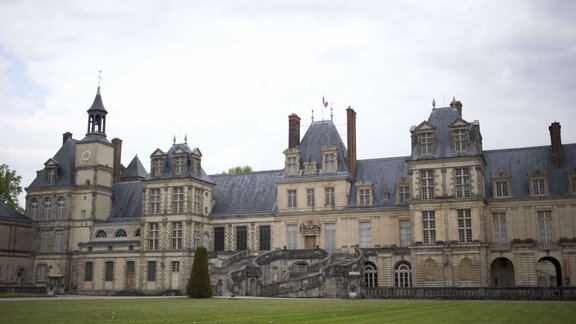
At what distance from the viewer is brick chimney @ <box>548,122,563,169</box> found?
46.5 metres

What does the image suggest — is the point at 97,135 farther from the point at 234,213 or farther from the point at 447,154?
the point at 447,154

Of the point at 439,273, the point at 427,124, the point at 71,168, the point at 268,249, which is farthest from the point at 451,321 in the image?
the point at 71,168

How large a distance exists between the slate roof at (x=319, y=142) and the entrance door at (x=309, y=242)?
18.9 ft

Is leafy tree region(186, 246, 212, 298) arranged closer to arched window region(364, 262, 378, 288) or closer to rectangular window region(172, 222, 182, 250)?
arched window region(364, 262, 378, 288)

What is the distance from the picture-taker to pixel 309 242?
51656mm

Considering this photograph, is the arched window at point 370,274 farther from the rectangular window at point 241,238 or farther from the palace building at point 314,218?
the rectangular window at point 241,238

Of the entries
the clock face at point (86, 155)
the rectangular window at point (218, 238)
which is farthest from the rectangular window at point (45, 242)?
the rectangular window at point (218, 238)

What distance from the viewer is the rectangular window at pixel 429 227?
45500 mm

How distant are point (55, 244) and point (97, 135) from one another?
33.0ft

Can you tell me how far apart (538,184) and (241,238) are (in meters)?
23.2

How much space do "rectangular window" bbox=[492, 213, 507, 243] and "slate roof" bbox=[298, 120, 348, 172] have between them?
1219 centimetres

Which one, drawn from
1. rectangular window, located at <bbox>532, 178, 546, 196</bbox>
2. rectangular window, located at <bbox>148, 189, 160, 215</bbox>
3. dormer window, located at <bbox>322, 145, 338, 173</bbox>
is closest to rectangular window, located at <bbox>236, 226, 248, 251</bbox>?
rectangular window, located at <bbox>148, 189, 160, 215</bbox>

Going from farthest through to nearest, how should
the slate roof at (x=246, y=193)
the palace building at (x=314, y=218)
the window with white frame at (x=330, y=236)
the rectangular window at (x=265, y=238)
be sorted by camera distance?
the slate roof at (x=246, y=193)
the rectangular window at (x=265, y=238)
the window with white frame at (x=330, y=236)
the palace building at (x=314, y=218)

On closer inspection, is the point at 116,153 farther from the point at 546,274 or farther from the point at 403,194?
the point at 546,274
